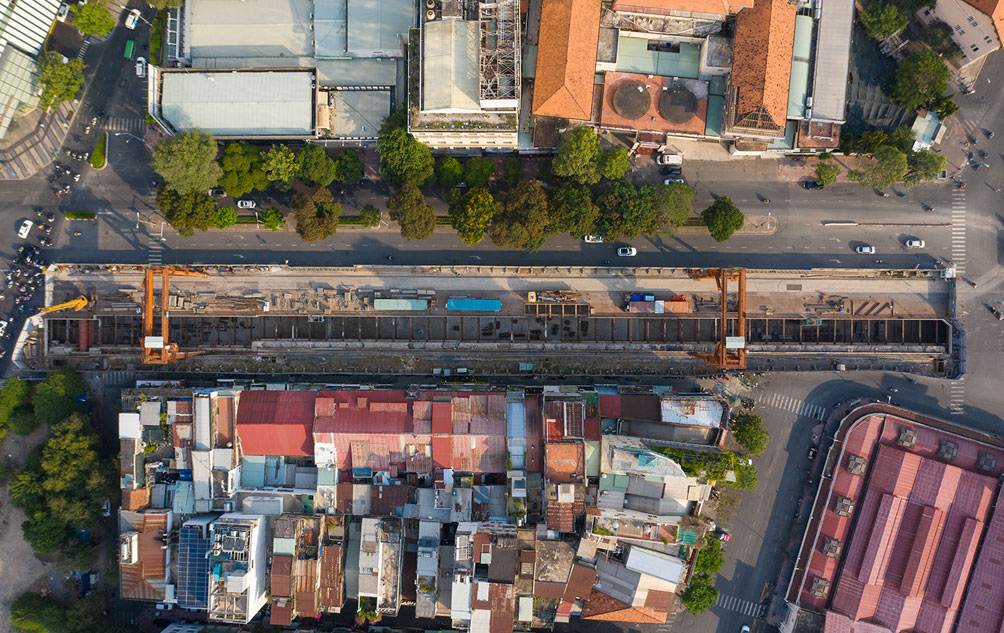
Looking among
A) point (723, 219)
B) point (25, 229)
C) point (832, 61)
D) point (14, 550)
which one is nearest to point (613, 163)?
point (723, 219)

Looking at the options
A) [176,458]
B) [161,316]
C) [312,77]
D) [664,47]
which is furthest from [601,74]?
[176,458]

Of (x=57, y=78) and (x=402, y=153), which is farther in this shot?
(x=57, y=78)

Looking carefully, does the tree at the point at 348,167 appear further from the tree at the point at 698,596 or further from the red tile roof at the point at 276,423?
the tree at the point at 698,596

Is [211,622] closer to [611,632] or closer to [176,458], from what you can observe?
[176,458]

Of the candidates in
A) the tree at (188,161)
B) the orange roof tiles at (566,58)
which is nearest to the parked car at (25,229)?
the tree at (188,161)

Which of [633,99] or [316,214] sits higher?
[633,99]

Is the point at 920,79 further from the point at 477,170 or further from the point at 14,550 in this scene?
the point at 14,550
